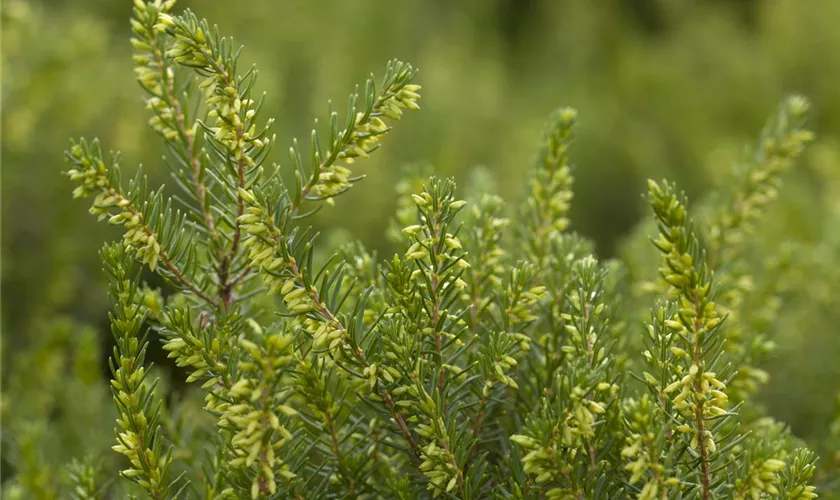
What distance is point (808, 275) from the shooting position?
1764mm

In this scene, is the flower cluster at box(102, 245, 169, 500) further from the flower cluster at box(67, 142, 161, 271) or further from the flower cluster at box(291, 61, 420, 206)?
the flower cluster at box(291, 61, 420, 206)

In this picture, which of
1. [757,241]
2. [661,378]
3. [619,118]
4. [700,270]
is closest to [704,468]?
[661,378]

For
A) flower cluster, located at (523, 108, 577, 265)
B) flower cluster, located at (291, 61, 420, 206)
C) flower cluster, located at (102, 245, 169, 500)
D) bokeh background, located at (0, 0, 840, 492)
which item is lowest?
flower cluster, located at (102, 245, 169, 500)

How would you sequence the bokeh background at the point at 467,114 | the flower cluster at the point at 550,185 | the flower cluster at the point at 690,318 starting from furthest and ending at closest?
the bokeh background at the point at 467,114 < the flower cluster at the point at 550,185 < the flower cluster at the point at 690,318

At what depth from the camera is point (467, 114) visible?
316cm

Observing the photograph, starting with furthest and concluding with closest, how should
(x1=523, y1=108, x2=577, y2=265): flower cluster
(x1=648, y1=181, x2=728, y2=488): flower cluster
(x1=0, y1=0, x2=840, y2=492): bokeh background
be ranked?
(x1=0, y1=0, x2=840, y2=492): bokeh background → (x1=523, y1=108, x2=577, y2=265): flower cluster → (x1=648, y1=181, x2=728, y2=488): flower cluster

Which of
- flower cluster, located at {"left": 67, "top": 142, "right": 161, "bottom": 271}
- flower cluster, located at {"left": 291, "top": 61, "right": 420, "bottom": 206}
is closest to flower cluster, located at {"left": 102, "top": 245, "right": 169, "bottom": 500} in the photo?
flower cluster, located at {"left": 67, "top": 142, "right": 161, "bottom": 271}

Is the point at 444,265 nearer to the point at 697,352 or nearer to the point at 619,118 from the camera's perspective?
the point at 697,352

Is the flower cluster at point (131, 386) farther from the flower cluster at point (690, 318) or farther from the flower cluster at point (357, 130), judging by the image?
the flower cluster at point (690, 318)

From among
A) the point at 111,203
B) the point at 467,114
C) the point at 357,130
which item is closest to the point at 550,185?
the point at 357,130

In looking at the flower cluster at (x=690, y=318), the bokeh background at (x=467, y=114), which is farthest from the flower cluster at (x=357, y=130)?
the bokeh background at (x=467, y=114)

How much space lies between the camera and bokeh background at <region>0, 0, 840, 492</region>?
1.71m

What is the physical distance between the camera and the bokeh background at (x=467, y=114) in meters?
1.71

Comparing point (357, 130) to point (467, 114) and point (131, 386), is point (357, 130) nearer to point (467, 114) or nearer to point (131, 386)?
point (131, 386)
